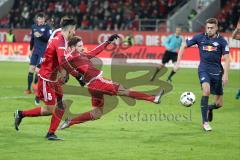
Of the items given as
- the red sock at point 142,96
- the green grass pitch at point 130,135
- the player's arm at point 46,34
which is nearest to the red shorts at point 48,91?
the green grass pitch at point 130,135

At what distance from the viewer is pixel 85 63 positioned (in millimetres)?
12766

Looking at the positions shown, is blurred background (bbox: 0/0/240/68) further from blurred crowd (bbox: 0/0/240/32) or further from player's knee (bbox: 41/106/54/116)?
player's knee (bbox: 41/106/54/116)

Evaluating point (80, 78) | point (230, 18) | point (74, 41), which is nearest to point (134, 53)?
point (230, 18)

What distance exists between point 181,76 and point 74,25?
1663 cm

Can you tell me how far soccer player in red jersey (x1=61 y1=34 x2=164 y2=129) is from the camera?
12.3 metres

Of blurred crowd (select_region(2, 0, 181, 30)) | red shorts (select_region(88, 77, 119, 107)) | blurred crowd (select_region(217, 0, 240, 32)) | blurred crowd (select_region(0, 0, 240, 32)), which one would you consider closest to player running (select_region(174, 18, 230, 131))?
red shorts (select_region(88, 77, 119, 107))

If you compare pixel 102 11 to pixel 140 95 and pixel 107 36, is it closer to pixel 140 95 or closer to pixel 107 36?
pixel 107 36

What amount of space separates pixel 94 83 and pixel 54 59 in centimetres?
134

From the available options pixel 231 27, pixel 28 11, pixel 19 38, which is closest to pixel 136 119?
pixel 231 27

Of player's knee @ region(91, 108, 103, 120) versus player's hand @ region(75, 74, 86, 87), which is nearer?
→ player's hand @ region(75, 74, 86, 87)

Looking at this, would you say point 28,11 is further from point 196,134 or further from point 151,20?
point 196,134

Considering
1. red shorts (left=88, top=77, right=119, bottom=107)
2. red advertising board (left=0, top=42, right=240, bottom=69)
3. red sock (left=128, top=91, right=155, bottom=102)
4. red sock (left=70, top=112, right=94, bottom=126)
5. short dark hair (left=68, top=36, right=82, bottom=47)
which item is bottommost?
red advertising board (left=0, top=42, right=240, bottom=69)

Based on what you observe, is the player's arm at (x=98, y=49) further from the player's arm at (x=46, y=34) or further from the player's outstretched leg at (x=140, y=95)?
the player's arm at (x=46, y=34)

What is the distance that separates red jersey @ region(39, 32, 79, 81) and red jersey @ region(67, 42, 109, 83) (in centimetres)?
108
